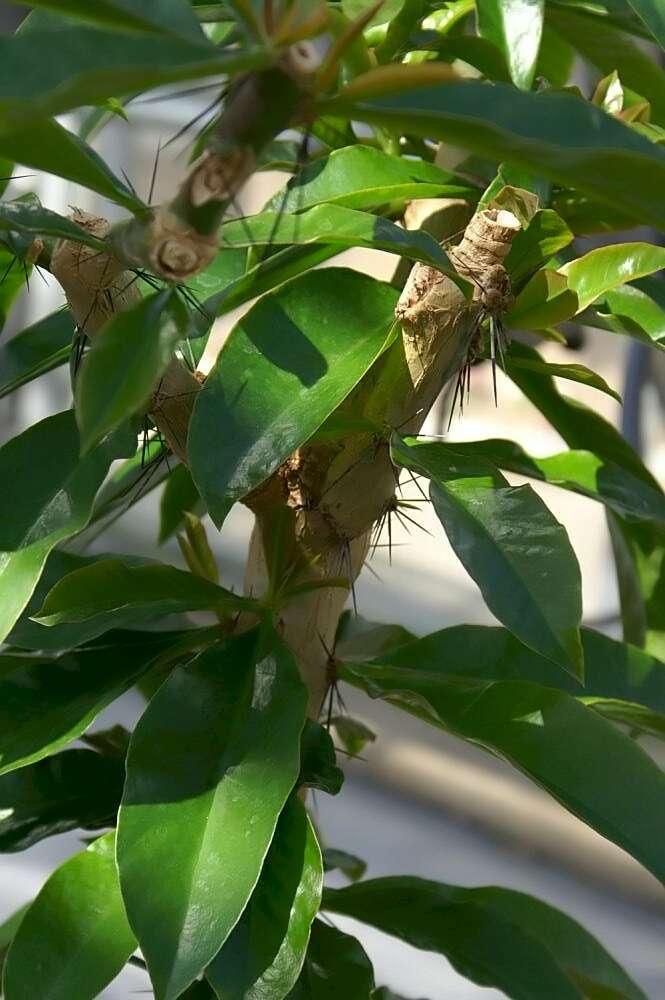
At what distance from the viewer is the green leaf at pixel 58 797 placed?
0.58 m

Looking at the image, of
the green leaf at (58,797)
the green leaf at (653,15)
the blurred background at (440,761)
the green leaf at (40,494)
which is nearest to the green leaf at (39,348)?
the green leaf at (40,494)

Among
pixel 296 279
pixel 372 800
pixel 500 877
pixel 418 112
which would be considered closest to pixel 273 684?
pixel 296 279

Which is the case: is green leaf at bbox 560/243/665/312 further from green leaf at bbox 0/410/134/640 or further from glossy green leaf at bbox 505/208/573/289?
green leaf at bbox 0/410/134/640

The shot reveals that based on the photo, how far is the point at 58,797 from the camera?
593 mm

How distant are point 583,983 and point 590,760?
262 mm

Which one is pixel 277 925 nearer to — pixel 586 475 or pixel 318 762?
pixel 318 762

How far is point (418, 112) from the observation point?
0.29 metres

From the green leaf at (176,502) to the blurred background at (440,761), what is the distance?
1.21 ft

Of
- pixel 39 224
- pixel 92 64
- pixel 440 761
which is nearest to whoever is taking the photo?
pixel 92 64

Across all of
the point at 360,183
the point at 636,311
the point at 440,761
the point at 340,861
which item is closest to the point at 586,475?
the point at 636,311

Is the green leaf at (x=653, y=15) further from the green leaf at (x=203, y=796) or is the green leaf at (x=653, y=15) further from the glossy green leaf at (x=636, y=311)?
the green leaf at (x=203, y=796)

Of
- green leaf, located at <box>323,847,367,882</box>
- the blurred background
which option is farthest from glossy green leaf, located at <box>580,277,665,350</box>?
the blurred background

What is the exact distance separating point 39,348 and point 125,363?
323 mm

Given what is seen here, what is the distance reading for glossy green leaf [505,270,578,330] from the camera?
0.48 metres
